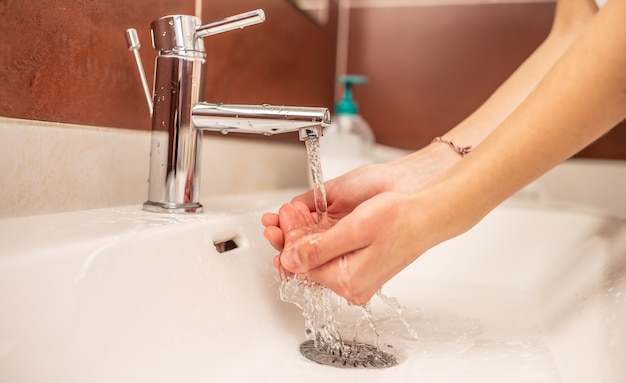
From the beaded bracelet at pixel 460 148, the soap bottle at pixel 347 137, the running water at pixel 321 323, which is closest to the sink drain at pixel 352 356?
the running water at pixel 321 323

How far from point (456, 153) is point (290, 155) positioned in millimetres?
522

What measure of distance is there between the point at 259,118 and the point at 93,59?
180mm

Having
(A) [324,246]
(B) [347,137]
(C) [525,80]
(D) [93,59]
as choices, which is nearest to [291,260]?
(A) [324,246]

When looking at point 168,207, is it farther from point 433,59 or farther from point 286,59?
point 433,59

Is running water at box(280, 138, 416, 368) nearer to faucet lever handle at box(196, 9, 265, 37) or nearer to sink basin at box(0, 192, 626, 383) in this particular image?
sink basin at box(0, 192, 626, 383)

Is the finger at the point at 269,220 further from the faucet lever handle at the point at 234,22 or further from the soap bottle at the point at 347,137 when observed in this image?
the soap bottle at the point at 347,137

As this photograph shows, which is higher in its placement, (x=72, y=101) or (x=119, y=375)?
(x=72, y=101)

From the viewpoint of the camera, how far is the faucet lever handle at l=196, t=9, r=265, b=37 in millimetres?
523

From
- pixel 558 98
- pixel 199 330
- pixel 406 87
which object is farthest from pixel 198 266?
pixel 406 87

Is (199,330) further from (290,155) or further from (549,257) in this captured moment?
(290,155)

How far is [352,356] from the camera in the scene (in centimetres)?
52

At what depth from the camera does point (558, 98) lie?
42 cm

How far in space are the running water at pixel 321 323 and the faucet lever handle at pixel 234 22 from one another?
12cm

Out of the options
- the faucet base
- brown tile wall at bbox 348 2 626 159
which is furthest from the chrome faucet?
brown tile wall at bbox 348 2 626 159
